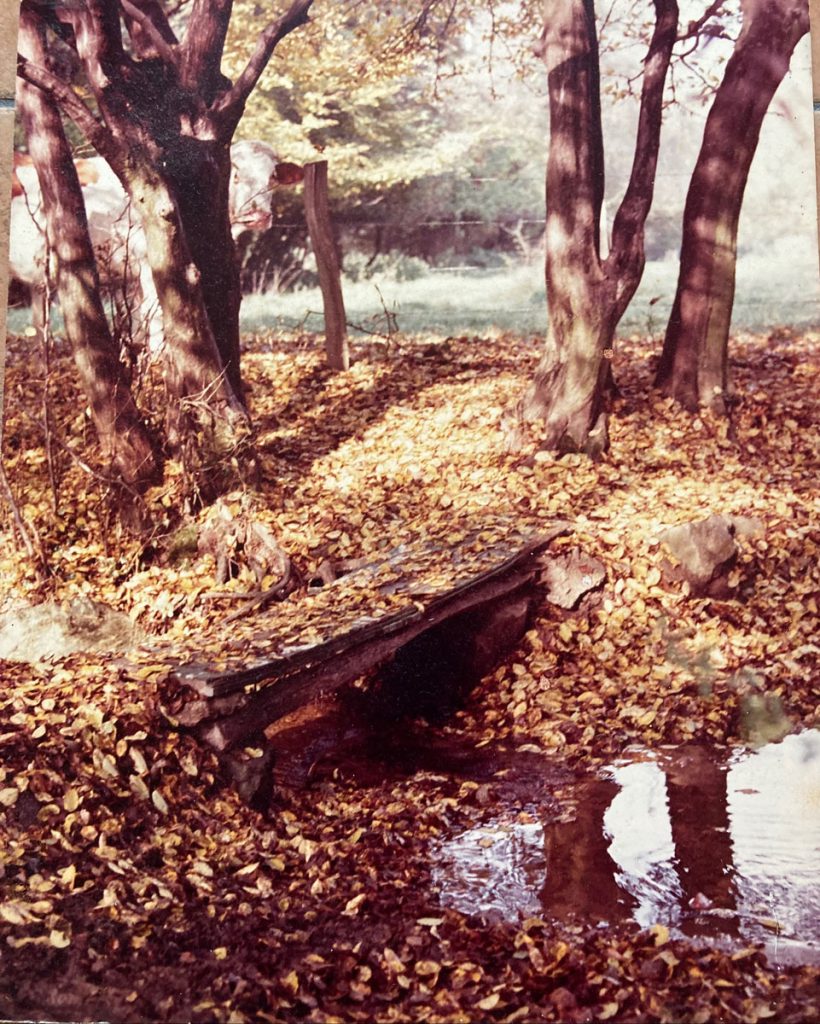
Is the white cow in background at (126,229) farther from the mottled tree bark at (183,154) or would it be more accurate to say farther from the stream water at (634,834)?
the stream water at (634,834)

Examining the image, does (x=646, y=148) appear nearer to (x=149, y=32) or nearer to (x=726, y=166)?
(x=726, y=166)

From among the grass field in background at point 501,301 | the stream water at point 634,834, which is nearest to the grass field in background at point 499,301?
the grass field in background at point 501,301

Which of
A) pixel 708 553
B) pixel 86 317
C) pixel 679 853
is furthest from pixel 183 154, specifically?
pixel 679 853

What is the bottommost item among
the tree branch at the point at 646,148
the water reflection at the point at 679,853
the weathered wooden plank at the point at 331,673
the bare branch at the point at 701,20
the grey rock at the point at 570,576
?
the water reflection at the point at 679,853

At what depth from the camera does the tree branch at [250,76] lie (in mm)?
3625

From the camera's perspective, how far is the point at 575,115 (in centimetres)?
362

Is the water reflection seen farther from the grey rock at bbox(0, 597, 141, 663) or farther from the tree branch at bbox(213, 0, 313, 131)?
the tree branch at bbox(213, 0, 313, 131)

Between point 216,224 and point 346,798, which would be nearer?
point 346,798

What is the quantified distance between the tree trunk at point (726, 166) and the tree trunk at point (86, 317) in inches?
83.3

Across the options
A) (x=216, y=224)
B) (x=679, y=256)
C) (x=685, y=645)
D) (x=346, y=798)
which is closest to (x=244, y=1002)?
(x=346, y=798)

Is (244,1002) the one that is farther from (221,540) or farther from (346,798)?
(221,540)

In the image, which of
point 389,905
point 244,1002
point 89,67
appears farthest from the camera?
point 89,67

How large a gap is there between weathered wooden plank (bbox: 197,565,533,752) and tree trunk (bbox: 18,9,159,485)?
3.28 feet

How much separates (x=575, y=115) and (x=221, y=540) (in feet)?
→ 6.83
